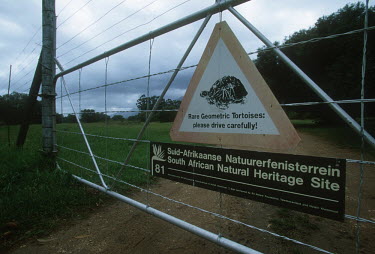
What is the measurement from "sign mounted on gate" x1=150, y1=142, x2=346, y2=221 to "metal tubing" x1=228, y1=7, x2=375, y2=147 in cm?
19

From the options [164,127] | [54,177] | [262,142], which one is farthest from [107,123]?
[262,142]

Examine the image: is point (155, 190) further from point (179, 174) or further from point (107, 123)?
point (179, 174)

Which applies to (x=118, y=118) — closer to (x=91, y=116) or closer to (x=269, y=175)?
(x=91, y=116)

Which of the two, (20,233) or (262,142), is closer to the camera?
(262,142)

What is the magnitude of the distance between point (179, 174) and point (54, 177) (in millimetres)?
2791

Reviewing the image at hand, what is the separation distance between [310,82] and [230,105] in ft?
1.73

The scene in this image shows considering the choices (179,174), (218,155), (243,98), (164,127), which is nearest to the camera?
(243,98)

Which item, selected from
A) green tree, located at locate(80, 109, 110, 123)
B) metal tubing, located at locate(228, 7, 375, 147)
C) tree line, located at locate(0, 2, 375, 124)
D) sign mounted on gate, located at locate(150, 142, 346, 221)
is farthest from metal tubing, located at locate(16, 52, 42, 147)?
metal tubing, located at locate(228, 7, 375, 147)

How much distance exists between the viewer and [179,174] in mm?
2008

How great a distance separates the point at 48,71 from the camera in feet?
13.8

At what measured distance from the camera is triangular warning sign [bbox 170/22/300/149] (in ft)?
4.81

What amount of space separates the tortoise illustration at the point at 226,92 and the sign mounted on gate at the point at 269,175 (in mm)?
364

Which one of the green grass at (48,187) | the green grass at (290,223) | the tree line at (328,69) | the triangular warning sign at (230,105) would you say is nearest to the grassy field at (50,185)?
the green grass at (48,187)

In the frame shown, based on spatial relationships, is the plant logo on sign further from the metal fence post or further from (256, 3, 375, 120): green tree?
the metal fence post
